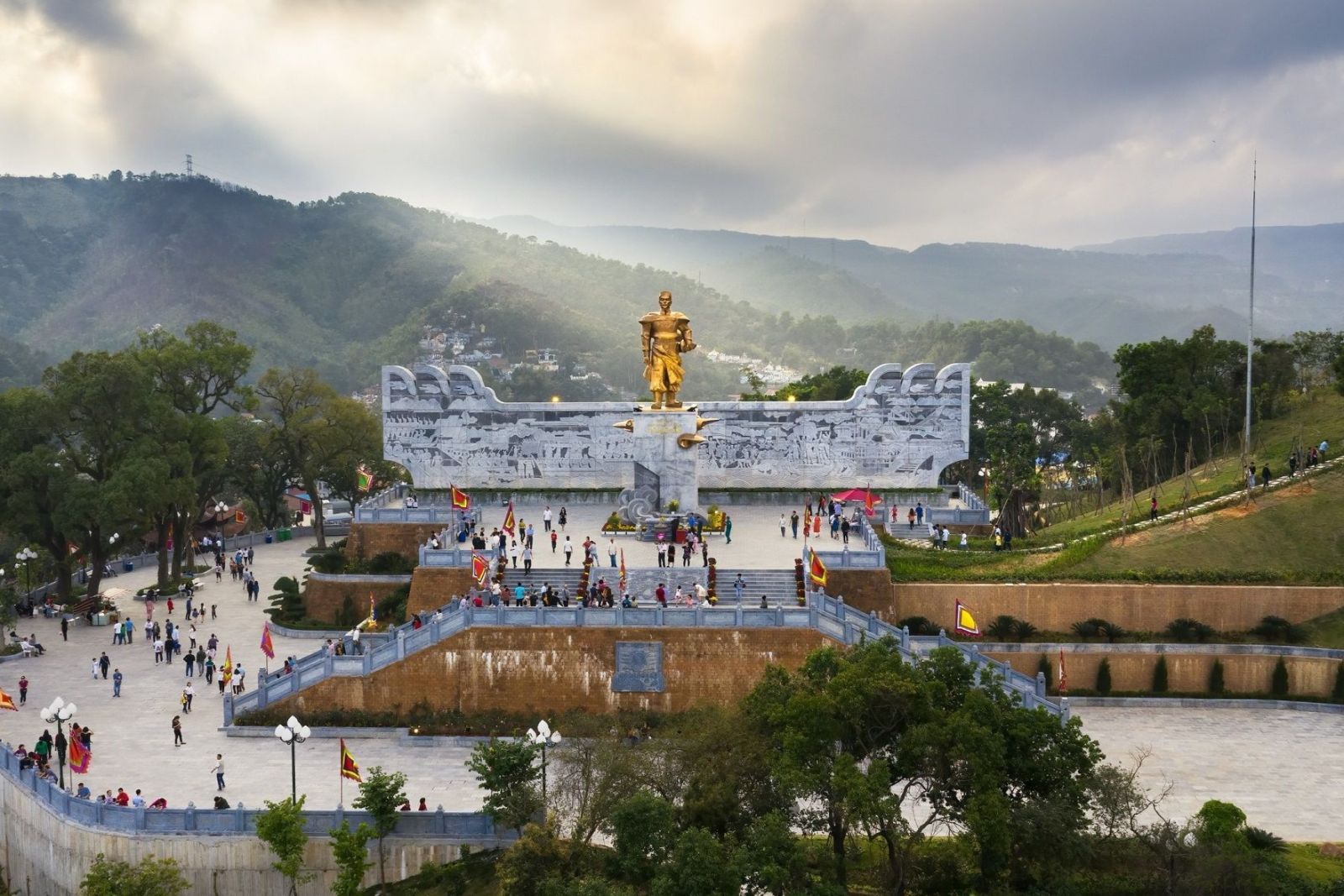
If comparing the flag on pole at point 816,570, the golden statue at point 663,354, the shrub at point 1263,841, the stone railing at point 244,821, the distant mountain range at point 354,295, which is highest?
the distant mountain range at point 354,295

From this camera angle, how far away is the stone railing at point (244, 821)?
1973cm

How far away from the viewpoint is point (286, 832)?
18.7m

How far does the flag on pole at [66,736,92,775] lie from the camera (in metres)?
20.8

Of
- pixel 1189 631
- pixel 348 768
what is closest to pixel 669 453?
pixel 1189 631

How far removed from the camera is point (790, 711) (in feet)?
57.2

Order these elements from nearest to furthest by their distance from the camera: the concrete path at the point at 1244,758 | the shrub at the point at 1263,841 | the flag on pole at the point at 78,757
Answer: the shrub at the point at 1263,841, the concrete path at the point at 1244,758, the flag on pole at the point at 78,757

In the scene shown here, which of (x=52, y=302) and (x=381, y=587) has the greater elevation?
(x=52, y=302)

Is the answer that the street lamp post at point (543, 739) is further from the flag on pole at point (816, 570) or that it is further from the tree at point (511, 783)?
the flag on pole at point (816, 570)

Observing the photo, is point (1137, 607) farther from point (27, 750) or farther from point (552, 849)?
point (27, 750)

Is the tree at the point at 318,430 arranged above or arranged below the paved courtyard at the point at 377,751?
above

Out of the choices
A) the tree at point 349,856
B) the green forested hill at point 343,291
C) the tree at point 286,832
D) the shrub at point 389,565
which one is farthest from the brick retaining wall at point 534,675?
the green forested hill at point 343,291

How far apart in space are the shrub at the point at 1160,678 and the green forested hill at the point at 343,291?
71.9 m

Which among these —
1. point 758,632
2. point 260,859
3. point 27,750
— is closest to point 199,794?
point 260,859

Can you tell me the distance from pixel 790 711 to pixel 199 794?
10.5 m
